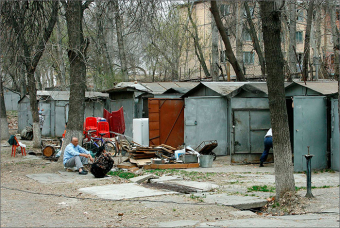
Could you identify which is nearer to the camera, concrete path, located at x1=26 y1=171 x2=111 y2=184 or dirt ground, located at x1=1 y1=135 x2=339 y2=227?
dirt ground, located at x1=1 y1=135 x2=339 y2=227

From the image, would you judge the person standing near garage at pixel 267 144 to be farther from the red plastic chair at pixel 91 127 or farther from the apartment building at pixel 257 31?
the red plastic chair at pixel 91 127

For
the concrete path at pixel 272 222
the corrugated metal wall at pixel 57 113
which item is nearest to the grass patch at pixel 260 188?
the concrete path at pixel 272 222

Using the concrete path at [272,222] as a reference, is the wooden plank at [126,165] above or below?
above

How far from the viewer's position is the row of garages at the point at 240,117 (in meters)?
13.4

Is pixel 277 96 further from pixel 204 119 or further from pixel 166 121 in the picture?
pixel 166 121

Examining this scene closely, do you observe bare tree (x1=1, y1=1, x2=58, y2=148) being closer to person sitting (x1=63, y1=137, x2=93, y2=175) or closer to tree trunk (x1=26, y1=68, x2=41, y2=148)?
person sitting (x1=63, y1=137, x2=93, y2=175)

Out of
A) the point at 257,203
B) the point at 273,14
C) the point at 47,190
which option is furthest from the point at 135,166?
the point at 273,14

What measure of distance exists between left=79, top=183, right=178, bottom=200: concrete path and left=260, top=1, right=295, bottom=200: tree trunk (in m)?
2.71

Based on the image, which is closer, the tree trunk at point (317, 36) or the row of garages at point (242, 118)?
the row of garages at point (242, 118)

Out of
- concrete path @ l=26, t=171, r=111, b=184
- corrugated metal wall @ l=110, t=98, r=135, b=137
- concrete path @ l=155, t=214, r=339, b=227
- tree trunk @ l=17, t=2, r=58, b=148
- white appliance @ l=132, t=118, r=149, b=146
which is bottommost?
concrete path @ l=155, t=214, r=339, b=227

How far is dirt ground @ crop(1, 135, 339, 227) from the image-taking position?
7113mm

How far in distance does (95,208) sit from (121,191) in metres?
1.72

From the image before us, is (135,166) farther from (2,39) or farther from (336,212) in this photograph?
(336,212)

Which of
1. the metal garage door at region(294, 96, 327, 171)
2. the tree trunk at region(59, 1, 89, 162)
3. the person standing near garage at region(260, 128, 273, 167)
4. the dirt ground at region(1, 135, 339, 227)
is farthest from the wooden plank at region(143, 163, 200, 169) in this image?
the metal garage door at region(294, 96, 327, 171)
